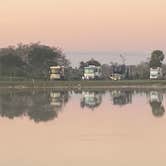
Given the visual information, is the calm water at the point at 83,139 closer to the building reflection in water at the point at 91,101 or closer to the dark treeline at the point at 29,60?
the building reflection in water at the point at 91,101

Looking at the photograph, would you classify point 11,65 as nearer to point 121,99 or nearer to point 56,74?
point 56,74

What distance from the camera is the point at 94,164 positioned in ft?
41.4

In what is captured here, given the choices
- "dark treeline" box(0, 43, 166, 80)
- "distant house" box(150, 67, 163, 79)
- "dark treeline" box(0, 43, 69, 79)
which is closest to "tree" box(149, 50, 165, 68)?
"dark treeline" box(0, 43, 166, 80)

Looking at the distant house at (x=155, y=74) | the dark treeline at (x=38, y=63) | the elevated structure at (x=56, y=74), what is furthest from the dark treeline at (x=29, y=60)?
the distant house at (x=155, y=74)

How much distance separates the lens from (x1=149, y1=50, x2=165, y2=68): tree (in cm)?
9994

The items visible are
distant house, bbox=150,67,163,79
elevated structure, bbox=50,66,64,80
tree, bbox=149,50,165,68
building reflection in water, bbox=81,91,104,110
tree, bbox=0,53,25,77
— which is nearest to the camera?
building reflection in water, bbox=81,91,104,110

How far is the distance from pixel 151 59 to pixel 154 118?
260ft

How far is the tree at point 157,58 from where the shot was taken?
99938 millimetres

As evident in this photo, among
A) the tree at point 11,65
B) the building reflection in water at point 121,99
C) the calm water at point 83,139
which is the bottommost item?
the building reflection in water at point 121,99

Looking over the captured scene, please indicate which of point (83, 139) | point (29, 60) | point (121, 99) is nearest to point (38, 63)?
point (29, 60)

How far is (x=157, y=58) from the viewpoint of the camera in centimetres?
10275

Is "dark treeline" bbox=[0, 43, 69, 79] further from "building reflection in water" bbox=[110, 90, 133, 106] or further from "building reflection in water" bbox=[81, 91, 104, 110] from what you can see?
"building reflection in water" bbox=[81, 91, 104, 110]

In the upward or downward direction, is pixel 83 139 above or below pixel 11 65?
below

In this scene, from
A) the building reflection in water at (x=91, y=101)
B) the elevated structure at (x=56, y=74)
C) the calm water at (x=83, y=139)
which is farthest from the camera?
the elevated structure at (x=56, y=74)
